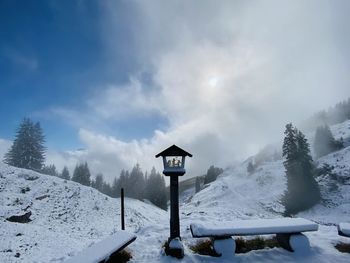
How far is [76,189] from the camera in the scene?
29.4 metres

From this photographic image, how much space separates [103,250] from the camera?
5980 millimetres

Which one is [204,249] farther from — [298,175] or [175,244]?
[298,175]

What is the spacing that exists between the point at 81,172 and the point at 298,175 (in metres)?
52.2

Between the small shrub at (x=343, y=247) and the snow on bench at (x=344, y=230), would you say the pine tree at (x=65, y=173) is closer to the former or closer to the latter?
the small shrub at (x=343, y=247)

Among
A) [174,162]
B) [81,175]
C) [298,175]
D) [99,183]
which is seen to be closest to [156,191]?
[81,175]

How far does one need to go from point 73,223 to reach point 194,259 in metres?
18.4

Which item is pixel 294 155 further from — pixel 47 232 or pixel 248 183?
pixel 248 183

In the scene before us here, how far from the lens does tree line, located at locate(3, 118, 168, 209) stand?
49.2 m

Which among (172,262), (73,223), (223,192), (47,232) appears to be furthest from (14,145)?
(172,262)

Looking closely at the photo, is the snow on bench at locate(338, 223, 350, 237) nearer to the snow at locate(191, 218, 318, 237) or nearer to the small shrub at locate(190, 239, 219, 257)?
the snow at locate(191, 218, 318, 237)

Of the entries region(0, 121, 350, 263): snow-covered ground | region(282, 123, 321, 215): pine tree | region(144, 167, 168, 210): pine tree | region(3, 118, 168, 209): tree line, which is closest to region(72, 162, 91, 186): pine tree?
region(3, 118, 168, 209): tree line

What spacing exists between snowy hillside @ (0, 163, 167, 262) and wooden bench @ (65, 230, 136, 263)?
3.92 m

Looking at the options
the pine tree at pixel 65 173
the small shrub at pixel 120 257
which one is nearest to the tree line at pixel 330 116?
the pine tree at pixel 65 173

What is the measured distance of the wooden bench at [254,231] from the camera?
23.9ft
